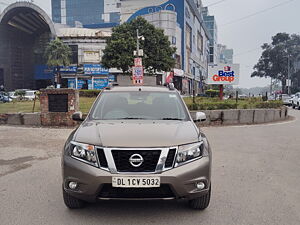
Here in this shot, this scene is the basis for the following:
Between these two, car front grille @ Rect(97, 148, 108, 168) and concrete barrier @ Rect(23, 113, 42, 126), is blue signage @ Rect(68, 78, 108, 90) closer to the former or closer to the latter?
concrete barrier @ Rect(23, 113, 42, 126)

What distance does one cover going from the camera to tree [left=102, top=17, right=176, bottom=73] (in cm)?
3027

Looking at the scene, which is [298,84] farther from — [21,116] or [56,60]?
[21,116]

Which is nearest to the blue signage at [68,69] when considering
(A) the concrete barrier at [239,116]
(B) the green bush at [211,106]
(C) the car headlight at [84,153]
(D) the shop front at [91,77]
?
(D) the shop front at [91,77]

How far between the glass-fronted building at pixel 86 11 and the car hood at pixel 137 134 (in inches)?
4552

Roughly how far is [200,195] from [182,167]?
0.44 meters

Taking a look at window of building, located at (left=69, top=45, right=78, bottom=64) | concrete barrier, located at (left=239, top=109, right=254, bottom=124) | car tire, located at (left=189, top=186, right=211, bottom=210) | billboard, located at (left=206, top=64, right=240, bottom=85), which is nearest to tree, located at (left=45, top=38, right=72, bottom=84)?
window of building, located at (left=69, top=45, right=78, bottom=64)

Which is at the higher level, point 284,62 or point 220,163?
point 284,62

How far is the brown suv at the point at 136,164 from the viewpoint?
2.84 meters

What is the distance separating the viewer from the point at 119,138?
3016 mm

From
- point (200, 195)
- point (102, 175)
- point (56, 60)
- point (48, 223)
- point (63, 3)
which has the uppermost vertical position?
point (63, 3)

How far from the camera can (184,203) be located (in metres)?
3.63

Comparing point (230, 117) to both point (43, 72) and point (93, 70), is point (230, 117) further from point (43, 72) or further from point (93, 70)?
→ point (43, 72)

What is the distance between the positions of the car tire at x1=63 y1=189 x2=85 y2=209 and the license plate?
822 millimetres

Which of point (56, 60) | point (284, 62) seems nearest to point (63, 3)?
point (56, 60)
